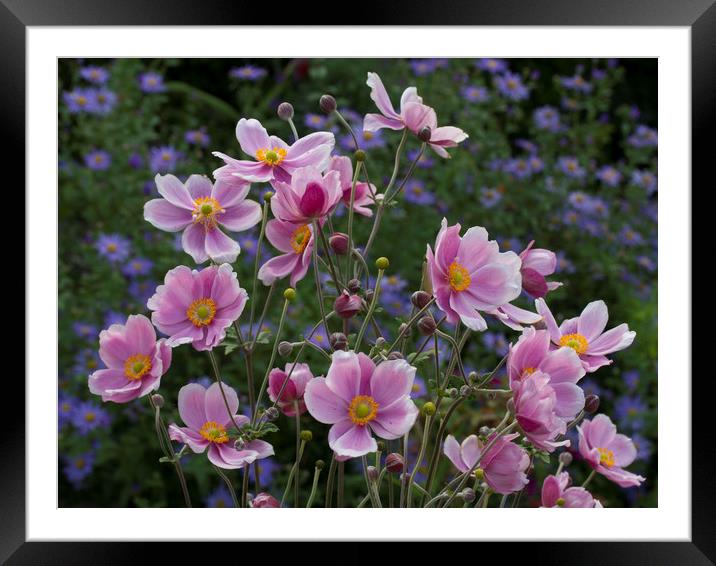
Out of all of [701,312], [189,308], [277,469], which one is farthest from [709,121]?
[277,469]

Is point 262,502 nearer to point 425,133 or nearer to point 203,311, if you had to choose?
point 203,311

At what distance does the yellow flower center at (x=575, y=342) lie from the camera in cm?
72

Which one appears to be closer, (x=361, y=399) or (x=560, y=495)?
(x=361, y=399)

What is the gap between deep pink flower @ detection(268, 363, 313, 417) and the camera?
2.35ft

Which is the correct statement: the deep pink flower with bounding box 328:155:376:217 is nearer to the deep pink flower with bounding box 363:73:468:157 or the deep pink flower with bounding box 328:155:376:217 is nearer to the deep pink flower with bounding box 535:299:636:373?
the deep pink flower with bounding box 363:73:468:157

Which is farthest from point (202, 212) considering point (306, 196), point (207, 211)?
point (306, 196)

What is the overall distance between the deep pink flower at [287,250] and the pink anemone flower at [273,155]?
0.04m

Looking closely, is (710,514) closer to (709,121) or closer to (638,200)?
(709,121)

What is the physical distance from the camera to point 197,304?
67 cm

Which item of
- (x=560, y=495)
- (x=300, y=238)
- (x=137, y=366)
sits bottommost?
(x=560, y=495)

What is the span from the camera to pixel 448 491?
69 cm

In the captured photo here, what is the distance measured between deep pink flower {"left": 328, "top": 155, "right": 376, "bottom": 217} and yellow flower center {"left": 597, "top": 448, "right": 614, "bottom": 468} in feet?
0.98

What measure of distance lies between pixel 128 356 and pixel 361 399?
0.66ft

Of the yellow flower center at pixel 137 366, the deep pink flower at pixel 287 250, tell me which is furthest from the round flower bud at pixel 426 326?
the yellow flower center at pixel 137 366
